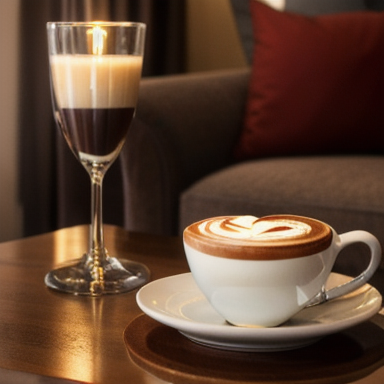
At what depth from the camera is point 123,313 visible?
0.77 metres

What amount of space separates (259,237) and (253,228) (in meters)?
→ 0.02

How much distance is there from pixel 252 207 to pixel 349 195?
19cm

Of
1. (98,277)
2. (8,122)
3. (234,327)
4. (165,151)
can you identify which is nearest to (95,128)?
(98,277)

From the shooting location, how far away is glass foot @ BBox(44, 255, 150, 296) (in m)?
0.85

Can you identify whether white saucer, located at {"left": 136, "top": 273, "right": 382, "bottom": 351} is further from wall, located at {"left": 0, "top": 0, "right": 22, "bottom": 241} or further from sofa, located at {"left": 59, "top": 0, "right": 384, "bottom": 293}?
wall, located at {"left": 0, "top": 0, "right": 22, "bottom": 241}

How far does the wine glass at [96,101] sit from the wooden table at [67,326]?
0.04 metres

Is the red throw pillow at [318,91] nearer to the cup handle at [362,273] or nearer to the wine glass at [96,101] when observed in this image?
the wine glass at [96,101]

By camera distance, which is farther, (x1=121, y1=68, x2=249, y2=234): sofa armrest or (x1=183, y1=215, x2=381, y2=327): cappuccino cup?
(x1=121, y1=68, x2=249, y2=234): sofa armrest

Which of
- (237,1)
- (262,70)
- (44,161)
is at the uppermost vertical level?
(237,1)

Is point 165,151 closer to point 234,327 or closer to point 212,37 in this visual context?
point 234,327

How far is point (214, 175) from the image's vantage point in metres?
1.64

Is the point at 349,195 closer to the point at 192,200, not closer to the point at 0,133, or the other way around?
the point at 192,200

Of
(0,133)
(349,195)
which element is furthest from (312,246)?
(0,133)

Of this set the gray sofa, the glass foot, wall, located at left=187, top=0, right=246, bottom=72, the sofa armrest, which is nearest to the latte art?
the glass foot
